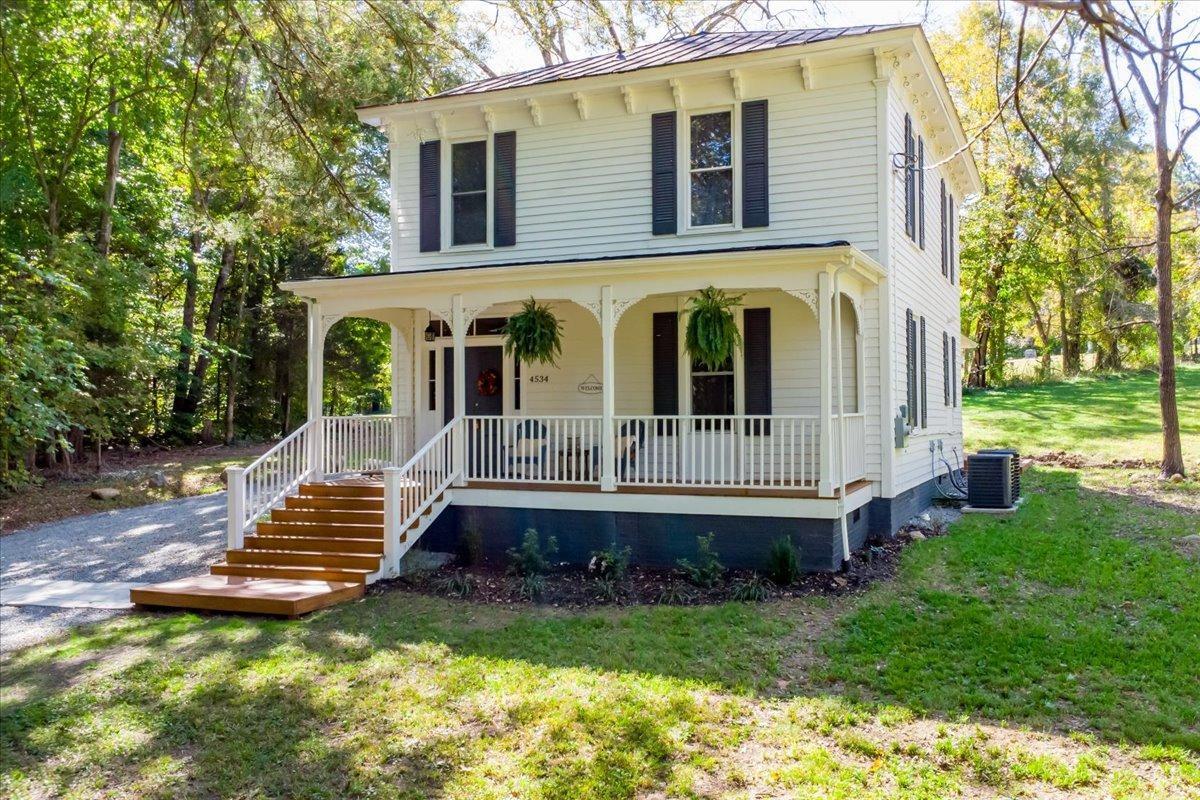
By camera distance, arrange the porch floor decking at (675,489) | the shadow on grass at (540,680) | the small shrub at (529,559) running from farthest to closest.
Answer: the small shrub at (529,559), the porch floor decking at (675,489), the shadow on grass at (540,680)

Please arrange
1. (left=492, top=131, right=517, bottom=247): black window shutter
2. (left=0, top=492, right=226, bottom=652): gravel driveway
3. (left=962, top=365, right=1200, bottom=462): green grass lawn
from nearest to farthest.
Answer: (left=0, top=492, right=226, bottom=652): gravel driveway → (left=492, top=131, right=517, bottom=247): black window shutter → (left=962, top=365, right=1200, bottom=462): green grass lawn

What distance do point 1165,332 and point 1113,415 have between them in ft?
26.3

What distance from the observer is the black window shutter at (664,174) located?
10.6m

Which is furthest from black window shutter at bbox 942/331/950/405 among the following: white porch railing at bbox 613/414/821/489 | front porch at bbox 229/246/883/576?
white porch railing at bbox 613/414/821/489

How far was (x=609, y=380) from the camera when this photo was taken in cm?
912

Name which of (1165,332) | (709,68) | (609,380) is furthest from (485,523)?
(1165,332)

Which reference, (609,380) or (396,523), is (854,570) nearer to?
(609,380)

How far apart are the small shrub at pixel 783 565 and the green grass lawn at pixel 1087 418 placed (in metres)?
11.6

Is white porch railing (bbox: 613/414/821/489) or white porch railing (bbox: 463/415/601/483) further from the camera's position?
white porch railing (bbox: 463/415/601/483)

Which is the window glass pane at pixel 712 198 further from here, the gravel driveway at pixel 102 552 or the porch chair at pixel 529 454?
the gravel driveway at pixel 102 552

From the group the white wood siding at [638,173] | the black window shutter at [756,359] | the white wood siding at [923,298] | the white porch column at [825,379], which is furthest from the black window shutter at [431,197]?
the white wood siding at [923,298]

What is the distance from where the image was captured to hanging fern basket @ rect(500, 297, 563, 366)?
9.91 m

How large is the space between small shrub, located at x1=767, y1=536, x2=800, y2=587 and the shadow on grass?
0.62 meters

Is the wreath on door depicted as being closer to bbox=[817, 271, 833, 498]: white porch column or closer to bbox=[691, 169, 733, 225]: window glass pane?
bbox=[691, 169, 733, 225]: window glass pane
